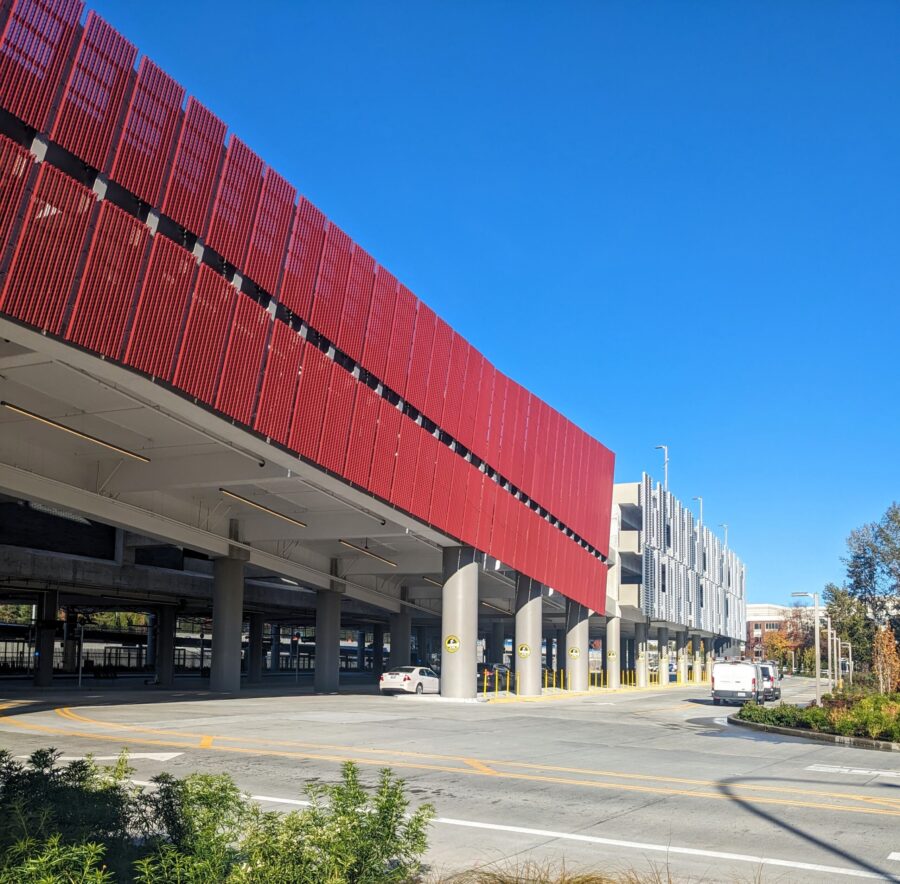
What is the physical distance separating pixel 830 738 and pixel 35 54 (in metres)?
25.5

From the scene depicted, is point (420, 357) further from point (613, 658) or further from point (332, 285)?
point (613, 658)

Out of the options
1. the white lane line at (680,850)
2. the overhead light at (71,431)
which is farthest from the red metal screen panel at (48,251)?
the white lane line at (680,850)

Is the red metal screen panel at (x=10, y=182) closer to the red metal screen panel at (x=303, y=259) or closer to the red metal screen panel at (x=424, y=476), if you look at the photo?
the red metal screen panel at (x=303, y=259)

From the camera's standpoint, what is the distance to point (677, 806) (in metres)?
12.7

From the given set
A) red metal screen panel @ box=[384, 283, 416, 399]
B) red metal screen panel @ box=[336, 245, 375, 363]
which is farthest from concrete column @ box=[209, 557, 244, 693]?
red metal screen panel @ box=[336, 245, 375, 363]

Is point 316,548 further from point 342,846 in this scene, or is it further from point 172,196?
point 342,846

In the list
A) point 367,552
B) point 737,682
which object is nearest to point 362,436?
point 367,552

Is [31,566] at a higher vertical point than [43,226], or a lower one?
lower

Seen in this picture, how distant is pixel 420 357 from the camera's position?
37.6 meters

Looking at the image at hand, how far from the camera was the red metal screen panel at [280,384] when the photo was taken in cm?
2816

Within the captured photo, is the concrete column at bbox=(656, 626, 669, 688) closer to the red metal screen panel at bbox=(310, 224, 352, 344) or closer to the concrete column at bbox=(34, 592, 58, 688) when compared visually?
the concrete column at bbox=(34, 592, 58, 688)

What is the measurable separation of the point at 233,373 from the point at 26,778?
737 inches

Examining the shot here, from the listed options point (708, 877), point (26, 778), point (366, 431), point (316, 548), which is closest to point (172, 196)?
point (366, 431)

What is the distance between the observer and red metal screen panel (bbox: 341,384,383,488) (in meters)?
32.9
